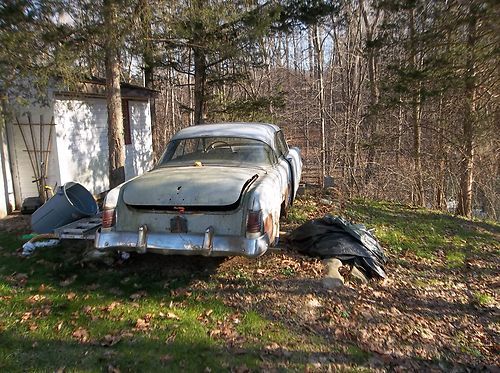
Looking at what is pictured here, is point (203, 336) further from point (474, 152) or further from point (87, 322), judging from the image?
point (474, 152)

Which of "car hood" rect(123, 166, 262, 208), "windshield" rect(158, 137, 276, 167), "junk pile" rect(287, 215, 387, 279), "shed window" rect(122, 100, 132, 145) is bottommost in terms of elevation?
"junk pile" rect(287, 215, 387, 279)

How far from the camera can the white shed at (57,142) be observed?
8.10 metres

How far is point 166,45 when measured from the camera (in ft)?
36.4

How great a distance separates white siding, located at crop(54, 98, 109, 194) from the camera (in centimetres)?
869

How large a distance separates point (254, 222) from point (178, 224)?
815 millimetres

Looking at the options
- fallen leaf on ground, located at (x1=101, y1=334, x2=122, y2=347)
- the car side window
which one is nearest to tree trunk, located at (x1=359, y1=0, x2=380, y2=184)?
the car side window

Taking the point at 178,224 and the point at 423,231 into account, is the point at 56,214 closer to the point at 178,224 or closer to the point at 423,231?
the point at 178,224

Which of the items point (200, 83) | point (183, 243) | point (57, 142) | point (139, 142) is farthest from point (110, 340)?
point (200, 83)

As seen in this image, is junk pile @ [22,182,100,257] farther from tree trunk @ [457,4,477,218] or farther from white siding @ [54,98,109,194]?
tree trunk @ [457,4,477,218]

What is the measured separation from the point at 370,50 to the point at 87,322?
32.1ft

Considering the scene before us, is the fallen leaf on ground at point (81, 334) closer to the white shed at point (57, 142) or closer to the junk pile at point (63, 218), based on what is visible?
the junk pile at point (63, 218)

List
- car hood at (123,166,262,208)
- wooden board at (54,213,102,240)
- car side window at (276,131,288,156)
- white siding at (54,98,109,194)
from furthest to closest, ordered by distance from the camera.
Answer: white siding at (54,98,109,194), car side window at (276,131,288,156), wooden board at (54,213,102,240), car hood at (123,166,262,208)

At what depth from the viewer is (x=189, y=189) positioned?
4.10m

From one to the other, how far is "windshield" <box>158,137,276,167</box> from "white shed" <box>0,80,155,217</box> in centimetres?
332
